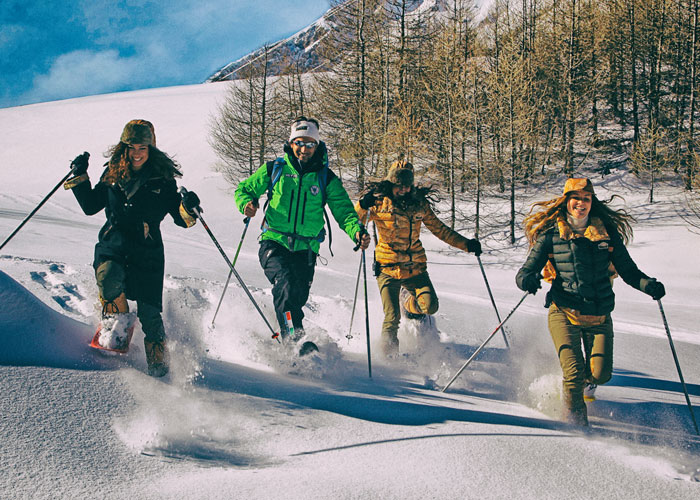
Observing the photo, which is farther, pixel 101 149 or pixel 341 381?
pixel 101 149

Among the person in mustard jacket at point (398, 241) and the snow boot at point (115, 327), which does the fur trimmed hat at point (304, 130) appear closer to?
the person in mustard jacket at point (398, 241)

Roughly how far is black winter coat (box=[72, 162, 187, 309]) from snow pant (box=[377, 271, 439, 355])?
226 cm

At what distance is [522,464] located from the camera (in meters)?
2.72

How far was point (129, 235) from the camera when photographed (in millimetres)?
3604

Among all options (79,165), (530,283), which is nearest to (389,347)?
(530,283)

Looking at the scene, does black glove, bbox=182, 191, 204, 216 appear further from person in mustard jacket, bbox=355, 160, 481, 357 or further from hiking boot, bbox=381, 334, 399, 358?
hiking boot, bbox=381, 334, 399, 358

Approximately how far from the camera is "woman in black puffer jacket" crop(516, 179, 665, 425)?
3773 mm

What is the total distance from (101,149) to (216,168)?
1077cm

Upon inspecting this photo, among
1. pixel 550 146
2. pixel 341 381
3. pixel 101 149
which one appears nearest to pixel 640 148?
pixel 550 146

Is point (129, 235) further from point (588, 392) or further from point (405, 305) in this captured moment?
point (588, 392)

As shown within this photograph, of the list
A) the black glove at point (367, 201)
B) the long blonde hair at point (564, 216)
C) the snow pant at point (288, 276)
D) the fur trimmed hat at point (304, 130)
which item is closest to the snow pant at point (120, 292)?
the snow pant at point (288, 276)

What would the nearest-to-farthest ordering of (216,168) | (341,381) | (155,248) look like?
(155,248) < (341,381) < (216,168)

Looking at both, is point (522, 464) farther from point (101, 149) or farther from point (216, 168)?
point (101, 149)

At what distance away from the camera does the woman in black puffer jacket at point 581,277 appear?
377cm
